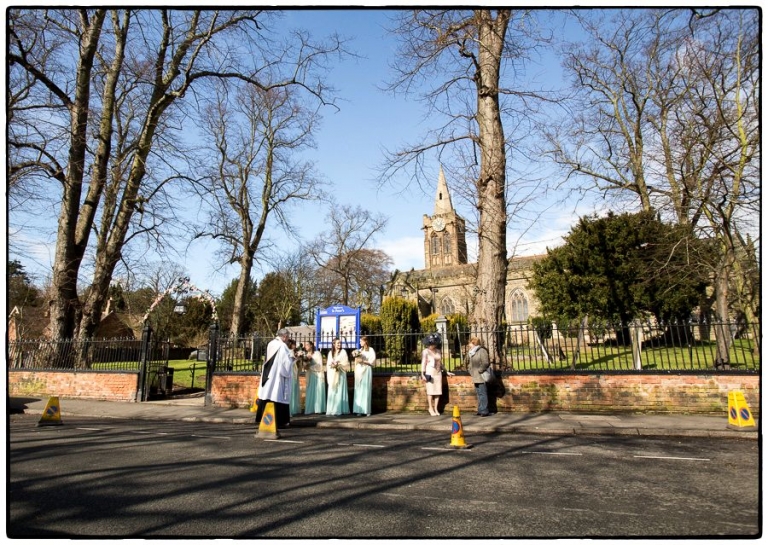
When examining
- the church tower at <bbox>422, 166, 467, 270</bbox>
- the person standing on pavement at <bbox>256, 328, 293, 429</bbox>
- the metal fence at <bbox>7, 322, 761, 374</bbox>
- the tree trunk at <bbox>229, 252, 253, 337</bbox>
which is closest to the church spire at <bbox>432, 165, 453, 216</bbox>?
the church tower at <bbox>422, 166, 467, 270</bbox>

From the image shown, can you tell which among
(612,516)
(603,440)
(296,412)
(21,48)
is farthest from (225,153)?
(612,516)

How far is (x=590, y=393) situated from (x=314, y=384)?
613 centimetres

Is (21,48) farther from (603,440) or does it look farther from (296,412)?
(603,440)

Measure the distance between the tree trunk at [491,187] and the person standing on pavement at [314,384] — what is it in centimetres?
383

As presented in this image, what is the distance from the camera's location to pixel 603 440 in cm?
722

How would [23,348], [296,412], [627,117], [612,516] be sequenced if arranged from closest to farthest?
[612,516], [296,412], [23,348], [627,117]

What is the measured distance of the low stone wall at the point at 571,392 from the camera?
9297mm

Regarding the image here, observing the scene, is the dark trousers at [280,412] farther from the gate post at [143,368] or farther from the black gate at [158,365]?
the gate post at [143,368]

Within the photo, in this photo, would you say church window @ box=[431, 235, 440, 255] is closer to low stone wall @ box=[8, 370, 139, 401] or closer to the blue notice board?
the blue notice board

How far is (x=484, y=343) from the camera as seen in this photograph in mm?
10406

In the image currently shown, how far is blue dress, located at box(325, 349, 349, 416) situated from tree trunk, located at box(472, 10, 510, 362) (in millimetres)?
3339

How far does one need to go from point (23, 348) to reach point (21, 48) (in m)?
10.2

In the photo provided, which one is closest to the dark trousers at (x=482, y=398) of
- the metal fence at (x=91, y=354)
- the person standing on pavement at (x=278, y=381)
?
the person standing on pavement at (x=278, y=381)

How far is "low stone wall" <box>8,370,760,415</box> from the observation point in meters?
9.30
